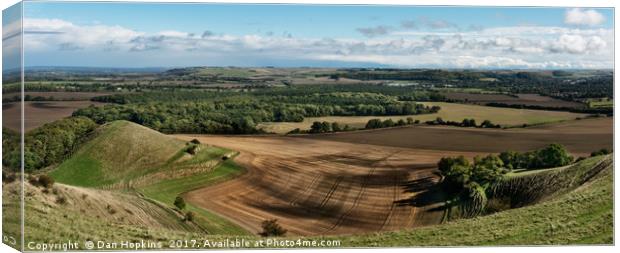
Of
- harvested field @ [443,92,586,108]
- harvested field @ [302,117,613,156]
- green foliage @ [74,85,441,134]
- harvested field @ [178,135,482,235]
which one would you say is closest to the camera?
harvested field @ [178,135,482,235]

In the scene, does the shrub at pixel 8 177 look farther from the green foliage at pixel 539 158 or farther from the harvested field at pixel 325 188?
the green foliage at pixel 539 158

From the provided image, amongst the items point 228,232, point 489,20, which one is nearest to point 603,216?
point 489,20

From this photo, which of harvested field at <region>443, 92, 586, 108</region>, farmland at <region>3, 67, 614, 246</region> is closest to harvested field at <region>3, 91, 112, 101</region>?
farmland at <region>3, 67, 614, 246</region>

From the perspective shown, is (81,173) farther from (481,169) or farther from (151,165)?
(481,169)

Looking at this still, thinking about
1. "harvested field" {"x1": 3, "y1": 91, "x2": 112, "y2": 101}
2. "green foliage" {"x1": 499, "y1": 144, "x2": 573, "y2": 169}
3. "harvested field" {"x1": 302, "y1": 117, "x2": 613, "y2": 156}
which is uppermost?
"harvested field" {"x1": 3, "y1": 91, "x2": 112, "y2": 101}

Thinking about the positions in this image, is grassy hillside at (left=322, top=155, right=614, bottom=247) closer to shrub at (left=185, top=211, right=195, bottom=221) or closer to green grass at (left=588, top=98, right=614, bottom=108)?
green grass at (left=588, top=98, right=614, bottom=108)

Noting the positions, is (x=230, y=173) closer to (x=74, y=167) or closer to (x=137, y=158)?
(x=137, y=158)
